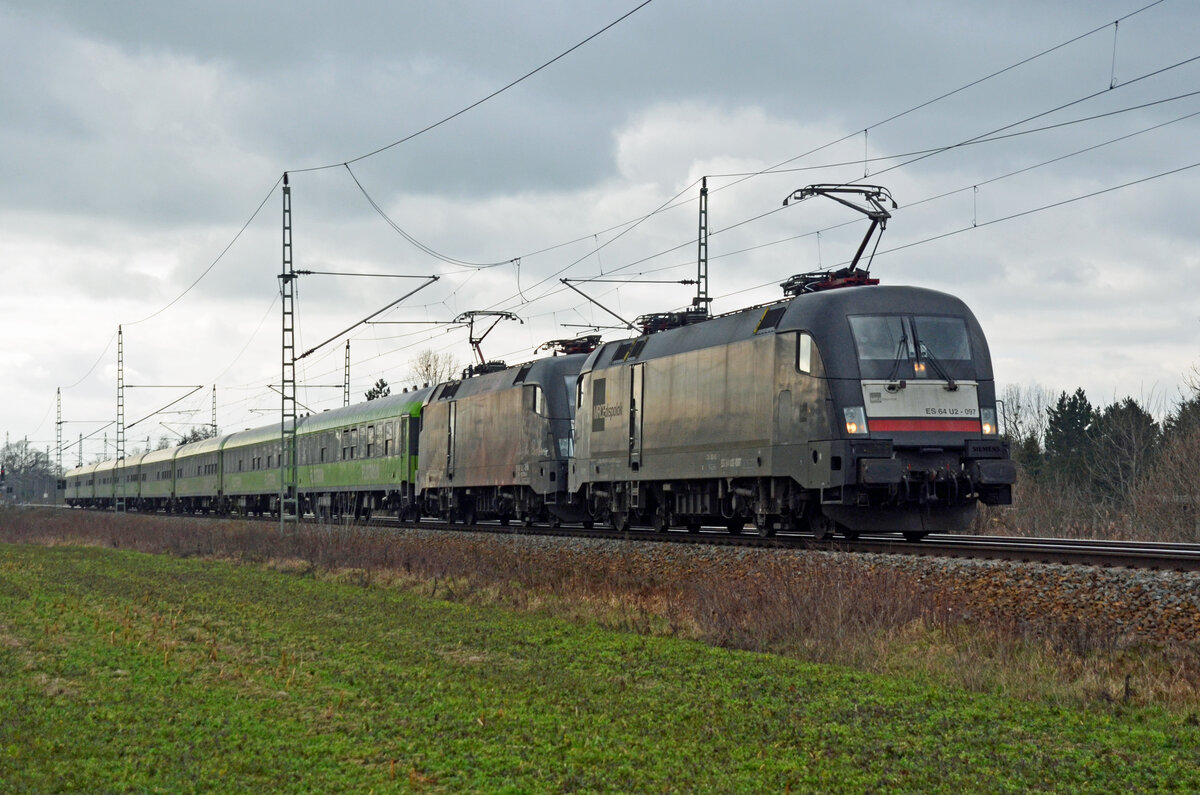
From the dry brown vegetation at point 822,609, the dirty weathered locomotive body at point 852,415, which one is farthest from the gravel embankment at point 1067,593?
the dirty weathered locomotive body at point 852,415

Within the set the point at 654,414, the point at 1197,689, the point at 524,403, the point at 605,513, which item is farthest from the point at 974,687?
the point at 524,403

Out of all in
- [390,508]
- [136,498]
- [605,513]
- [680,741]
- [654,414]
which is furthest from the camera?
[136,498]

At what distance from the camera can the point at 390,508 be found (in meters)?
38.9

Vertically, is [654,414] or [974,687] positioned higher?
[654,414]

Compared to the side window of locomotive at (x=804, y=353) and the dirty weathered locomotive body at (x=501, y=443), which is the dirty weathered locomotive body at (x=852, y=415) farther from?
the dirty weathered locomotive body at (x=501, y=443)

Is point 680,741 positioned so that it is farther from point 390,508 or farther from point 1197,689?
point 390,508

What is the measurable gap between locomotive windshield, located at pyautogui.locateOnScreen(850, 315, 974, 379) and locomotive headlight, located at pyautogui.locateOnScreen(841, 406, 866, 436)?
56 centimetres

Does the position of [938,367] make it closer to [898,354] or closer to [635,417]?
[898,354]

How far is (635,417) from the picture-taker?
23719 mm

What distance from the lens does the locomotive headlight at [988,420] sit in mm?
17750

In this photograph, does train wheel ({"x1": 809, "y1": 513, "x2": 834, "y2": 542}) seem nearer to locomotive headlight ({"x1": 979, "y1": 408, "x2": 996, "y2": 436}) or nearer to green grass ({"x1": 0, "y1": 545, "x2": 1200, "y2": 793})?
locomotive headlight ({"x1": 979, "y1": 408, "x2": 996, "y2": 436})

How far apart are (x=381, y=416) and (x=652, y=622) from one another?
2660 centimetres

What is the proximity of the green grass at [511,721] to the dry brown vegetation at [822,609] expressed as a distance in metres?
0.68

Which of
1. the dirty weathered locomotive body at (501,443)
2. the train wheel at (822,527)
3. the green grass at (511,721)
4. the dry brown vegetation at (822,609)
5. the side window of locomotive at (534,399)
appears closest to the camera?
the green grass at (511,721)
